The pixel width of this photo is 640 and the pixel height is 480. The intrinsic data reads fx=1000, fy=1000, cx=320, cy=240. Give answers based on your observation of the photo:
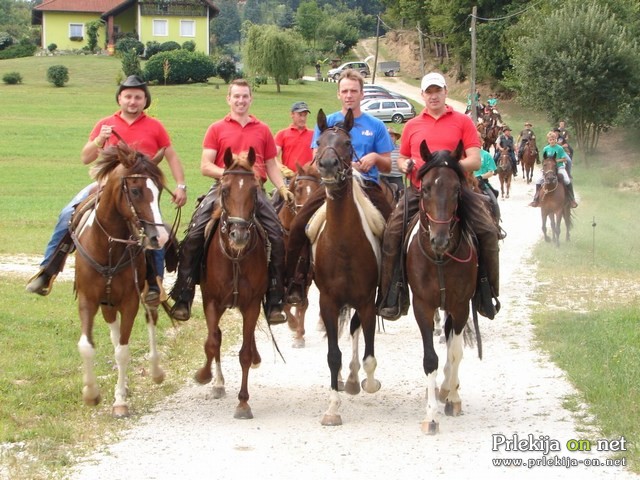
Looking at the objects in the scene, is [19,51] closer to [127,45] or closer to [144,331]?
[127,45]

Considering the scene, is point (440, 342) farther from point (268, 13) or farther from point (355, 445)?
point (268, 13)

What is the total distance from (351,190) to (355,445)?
229cm

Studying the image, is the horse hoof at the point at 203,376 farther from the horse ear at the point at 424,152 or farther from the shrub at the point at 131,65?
the shrub at the point at 131,65

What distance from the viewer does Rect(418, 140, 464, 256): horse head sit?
27.2 feet

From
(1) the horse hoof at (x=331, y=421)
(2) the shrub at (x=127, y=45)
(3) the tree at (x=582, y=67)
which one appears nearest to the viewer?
(1) the horse hoof at (x=331, y=421)

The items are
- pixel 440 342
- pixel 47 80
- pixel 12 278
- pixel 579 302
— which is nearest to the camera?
pixel 440 342

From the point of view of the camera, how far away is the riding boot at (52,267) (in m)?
9.91

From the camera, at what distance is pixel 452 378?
9.05 metres

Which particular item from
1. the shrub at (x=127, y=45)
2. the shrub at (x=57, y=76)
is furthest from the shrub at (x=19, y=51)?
the shrub at (x=57, y=76)

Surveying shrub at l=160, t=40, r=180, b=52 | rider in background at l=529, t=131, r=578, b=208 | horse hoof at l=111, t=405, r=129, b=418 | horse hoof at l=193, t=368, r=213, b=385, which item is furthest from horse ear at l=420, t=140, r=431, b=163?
shrub at l=160, t=40, r=180, b=52

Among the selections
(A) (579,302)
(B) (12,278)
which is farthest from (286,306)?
(B) (12,278)

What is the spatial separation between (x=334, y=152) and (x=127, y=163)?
1.83 m

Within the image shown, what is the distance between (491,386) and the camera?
10.1 m

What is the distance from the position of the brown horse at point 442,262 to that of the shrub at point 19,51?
3675 inches
